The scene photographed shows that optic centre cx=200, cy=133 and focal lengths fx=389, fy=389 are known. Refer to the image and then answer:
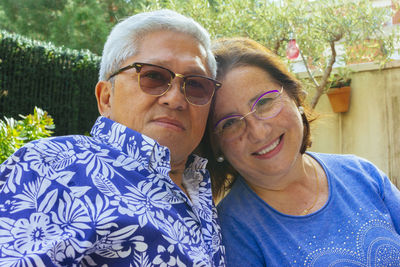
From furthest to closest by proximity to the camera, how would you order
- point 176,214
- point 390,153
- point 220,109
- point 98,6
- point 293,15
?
point 98,6
point 390,153
point 293,15
point 220,109
point 176,214

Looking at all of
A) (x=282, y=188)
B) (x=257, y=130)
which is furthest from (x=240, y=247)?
(x=257, y=130)

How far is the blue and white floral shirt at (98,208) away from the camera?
1.37m

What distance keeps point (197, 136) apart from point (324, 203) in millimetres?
870

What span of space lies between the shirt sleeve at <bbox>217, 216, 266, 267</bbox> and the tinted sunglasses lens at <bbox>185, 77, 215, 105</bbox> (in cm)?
75

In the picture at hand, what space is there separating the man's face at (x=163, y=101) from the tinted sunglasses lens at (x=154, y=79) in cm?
3

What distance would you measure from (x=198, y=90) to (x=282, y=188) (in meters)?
0.84

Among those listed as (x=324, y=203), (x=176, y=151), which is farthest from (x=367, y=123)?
(x=176, y=151)

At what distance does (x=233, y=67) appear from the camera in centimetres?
240

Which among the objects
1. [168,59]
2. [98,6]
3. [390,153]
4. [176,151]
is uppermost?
[98,6]

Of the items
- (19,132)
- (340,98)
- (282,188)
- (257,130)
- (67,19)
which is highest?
(67,19)

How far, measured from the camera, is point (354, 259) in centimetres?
205

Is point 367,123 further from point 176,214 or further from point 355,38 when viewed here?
point 176,214

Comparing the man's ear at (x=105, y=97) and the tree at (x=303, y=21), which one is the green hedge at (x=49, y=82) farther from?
the man's ear at (x=105, y=97)

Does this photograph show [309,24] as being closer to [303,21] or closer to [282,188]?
[303,21]
